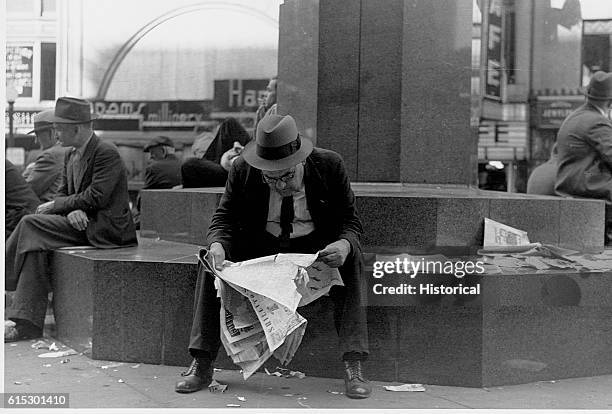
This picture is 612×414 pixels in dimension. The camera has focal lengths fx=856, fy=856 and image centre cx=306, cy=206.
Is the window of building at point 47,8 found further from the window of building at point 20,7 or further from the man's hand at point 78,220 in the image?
the man's hand at point 78,220

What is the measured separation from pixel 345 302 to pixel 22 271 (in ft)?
8.05

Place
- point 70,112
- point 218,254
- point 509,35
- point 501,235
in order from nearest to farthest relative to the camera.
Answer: point 218,254 < point 501,235 < point 70,112 < point 509,35

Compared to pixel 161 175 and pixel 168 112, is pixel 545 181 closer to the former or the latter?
pixel 161 175

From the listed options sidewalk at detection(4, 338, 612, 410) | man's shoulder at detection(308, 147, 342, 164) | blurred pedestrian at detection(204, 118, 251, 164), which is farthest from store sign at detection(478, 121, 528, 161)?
sidewalk at detection(4, 338, 612, 410)

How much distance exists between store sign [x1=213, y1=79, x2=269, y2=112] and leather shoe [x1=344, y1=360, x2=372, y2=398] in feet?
26.3

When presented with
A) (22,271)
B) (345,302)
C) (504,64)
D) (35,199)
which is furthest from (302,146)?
(504,64)

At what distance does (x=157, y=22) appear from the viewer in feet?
31.1

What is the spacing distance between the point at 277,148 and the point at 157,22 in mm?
5796

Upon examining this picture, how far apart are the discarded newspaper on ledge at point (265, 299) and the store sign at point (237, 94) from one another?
7924mm

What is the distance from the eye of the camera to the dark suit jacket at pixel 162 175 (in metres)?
8.24

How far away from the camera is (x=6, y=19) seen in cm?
442

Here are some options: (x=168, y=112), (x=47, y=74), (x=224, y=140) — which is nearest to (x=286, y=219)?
(x=224, y=140)

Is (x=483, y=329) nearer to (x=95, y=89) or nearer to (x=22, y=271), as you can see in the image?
(x=22, y=271)

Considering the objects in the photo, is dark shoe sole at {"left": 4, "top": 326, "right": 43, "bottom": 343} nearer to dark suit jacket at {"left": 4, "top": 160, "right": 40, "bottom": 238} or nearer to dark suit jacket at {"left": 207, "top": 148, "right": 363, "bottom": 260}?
dark suit jacket at {"left": 4, "top": 160, "right": 40, "bottom": 238}
